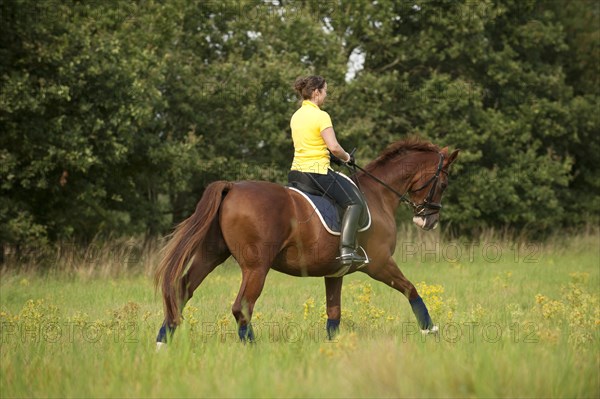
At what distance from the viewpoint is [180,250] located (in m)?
7.00

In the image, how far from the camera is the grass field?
4898mm

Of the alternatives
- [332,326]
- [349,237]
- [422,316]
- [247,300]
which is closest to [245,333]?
[247,300]

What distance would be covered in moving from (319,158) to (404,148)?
1.71 m

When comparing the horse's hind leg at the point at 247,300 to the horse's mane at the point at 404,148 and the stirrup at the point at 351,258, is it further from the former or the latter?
the horse's mane at the point at 404,148

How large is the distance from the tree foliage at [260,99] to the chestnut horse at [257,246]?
861 centimetres

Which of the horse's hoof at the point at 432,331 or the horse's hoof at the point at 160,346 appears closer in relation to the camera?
the horse's hoof at the point at 160,346

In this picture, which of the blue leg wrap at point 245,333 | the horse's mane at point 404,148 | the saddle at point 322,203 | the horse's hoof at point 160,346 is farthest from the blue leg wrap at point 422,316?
the horse's hoof at point 160,346

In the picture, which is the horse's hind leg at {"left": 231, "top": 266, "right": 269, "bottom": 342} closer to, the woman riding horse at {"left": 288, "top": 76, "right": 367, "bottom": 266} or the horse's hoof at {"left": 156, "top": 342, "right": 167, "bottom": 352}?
the horse's hoof at {"left": 156, "top": 342, "right": 167, "bottom": 352}

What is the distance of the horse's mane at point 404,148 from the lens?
8875mm

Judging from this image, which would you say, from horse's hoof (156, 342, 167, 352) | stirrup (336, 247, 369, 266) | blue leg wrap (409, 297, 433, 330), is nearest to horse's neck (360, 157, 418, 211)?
stirrup (336, 247, 369, 266)

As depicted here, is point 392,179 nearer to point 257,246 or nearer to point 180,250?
point 257,246

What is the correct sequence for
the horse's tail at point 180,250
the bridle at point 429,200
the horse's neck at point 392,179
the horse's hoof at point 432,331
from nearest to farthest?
the horse's tail at point 180,250 < the horse's hoof at point 432,331 < the horse's neck at point 392,179 < the bridle at point 429,200

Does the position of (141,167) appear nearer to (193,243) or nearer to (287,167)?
(287,167)

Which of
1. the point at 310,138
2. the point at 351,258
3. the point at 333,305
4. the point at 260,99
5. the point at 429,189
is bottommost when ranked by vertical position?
the point at 333,305
